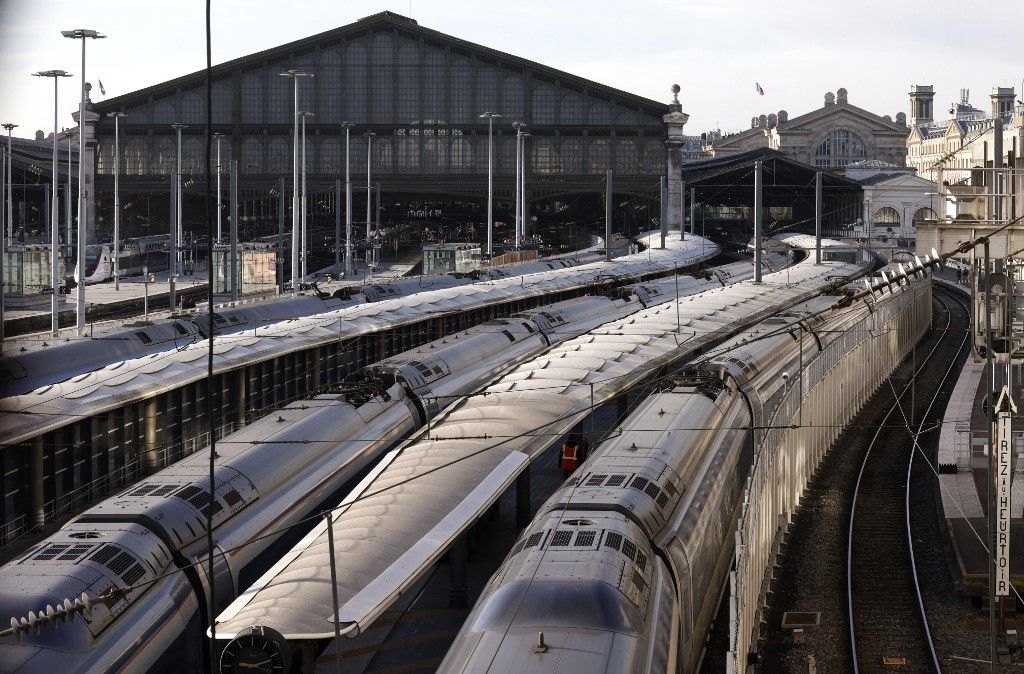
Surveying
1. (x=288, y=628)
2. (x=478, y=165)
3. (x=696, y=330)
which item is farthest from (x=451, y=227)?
(x=288, y=628)

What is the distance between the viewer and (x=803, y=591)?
26344mm

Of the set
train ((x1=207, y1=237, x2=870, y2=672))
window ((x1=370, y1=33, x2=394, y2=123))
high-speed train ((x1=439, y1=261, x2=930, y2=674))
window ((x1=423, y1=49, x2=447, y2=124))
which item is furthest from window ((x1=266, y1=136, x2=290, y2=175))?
high-speed train ((x1=439, y1=261, x2=930, y2=674))

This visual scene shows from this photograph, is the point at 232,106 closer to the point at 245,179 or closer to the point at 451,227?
the point at 245,179

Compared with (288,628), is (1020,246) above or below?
above

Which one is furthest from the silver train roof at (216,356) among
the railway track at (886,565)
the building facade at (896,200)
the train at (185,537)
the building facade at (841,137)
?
the building facade at (841,137)

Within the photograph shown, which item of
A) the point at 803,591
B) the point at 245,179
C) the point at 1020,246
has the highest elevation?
the point at 245,179

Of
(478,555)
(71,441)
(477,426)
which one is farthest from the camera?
(478,555)

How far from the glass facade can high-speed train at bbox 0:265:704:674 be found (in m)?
93.6

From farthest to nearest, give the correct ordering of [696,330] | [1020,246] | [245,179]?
1. [245,179]
2. [696,330]
3. [1020,246]

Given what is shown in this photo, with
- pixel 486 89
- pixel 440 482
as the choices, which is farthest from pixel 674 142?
pixel 440 482

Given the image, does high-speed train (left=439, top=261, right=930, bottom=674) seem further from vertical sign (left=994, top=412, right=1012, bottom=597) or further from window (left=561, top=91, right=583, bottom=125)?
window (left=561, top=91, right=583, bottom=125)

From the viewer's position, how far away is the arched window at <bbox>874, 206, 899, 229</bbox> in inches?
5714

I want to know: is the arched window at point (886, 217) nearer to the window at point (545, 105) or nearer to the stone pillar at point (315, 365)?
the window at point (545, 105)

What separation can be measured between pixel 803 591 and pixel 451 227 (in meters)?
118
